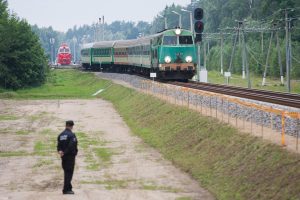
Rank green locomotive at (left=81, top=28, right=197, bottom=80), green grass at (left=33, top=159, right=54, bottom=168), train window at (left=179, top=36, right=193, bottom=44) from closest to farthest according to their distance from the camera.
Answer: green grass at (left=33, top=159, right=54, bottom=168), green locomotive at (left=81, top=28, right=197, bottom=80), train window at (left=179, top=36, right=193, bottom=44)

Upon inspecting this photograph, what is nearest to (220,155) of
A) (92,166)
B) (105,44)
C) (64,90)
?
(92,166)

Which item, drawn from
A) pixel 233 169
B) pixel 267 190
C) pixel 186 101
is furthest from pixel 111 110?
pixel 267 190

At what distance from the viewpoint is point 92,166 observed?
970 inches

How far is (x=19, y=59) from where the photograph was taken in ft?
249

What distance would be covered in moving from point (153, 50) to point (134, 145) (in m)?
22.8

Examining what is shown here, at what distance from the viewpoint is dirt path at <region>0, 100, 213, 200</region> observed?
19.3 m

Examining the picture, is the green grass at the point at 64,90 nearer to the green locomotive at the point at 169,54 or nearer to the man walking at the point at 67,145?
the green locomotive at the point at 169,54

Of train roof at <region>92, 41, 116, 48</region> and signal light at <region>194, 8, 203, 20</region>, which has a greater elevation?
signal light at <region>194, 8, 203, 20</region>

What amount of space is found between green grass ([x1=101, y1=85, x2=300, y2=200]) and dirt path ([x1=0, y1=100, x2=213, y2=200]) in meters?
0.57

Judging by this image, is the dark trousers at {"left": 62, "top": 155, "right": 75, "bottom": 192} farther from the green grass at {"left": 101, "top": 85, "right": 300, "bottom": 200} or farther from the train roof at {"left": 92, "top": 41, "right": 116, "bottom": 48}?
the train roof at {"left": 92, "top": 41, "right": 116, "bottom": 48}

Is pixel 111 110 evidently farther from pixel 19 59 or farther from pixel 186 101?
pixel 19 59

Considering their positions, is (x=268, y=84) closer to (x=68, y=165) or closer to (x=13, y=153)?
(x=13, y=153)

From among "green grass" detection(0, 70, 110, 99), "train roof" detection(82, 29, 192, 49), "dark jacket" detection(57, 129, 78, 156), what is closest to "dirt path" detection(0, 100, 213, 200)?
"dark jacket" detection(57, 129, 78, 156)

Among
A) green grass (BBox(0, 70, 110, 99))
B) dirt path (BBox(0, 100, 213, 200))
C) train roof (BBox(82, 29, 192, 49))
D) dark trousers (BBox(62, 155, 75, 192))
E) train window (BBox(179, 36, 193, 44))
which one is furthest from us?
green grass (BBox(0, 70, 110, 99))
